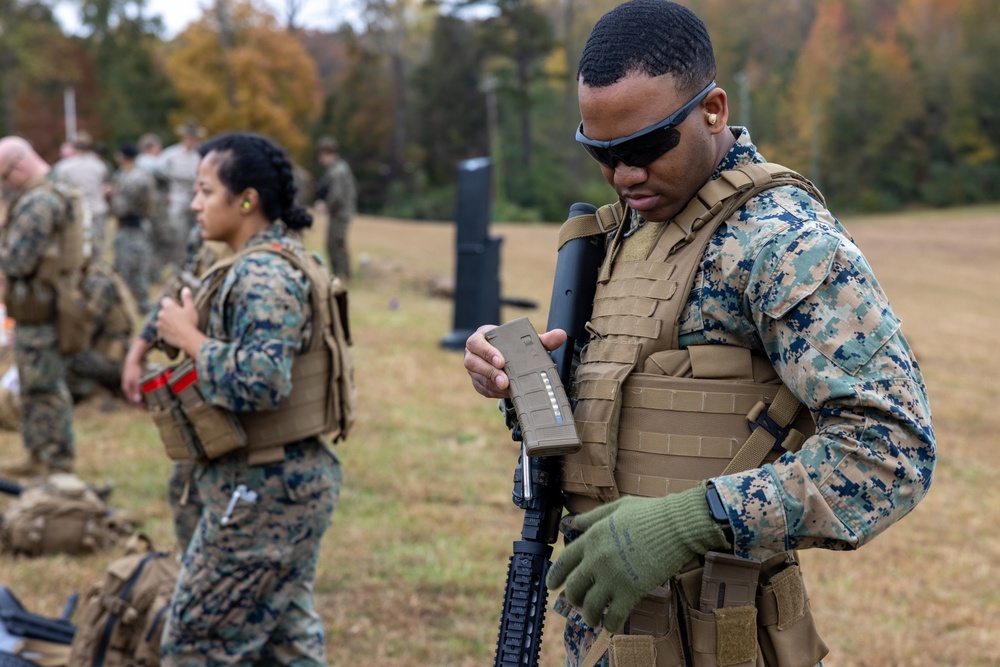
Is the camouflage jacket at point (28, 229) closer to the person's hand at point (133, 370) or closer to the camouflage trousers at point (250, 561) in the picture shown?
the person's hand at point (133, 370)

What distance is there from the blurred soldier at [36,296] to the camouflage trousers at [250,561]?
3377 mm

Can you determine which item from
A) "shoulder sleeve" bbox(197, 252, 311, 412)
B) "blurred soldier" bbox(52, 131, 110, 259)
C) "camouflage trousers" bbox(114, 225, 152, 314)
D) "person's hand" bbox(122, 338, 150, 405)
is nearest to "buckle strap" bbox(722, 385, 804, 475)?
"shoulder sleeve" bbox(197, 252, 311, 412)

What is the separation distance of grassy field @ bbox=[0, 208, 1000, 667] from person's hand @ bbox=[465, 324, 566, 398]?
→ 102 inches

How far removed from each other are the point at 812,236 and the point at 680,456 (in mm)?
494

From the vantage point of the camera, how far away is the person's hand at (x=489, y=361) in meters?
2.17

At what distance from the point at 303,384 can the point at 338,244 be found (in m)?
12.9

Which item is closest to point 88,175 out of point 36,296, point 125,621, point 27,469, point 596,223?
point 27,469

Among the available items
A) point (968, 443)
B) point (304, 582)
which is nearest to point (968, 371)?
point (968, 443)

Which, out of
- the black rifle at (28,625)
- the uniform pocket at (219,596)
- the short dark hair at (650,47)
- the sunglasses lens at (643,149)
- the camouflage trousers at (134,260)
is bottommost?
the camouflage trousers at (134,260)

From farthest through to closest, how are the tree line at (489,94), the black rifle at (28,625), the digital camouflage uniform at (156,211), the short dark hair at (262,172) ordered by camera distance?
the tree line at (489,94) → the digital camouflage uniform at (156,211) → the black rifle at (28,625) → the short dark hair at (262,172)

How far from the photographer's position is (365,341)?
12.1 meters

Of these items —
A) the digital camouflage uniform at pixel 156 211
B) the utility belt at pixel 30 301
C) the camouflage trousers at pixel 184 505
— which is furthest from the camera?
the digital camouflage uniform at pixel 156 211

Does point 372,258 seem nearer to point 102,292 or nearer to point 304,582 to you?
point 102,292

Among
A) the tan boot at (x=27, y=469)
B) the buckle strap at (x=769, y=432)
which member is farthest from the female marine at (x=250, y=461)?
the tan boot at (x=27, y=469)
